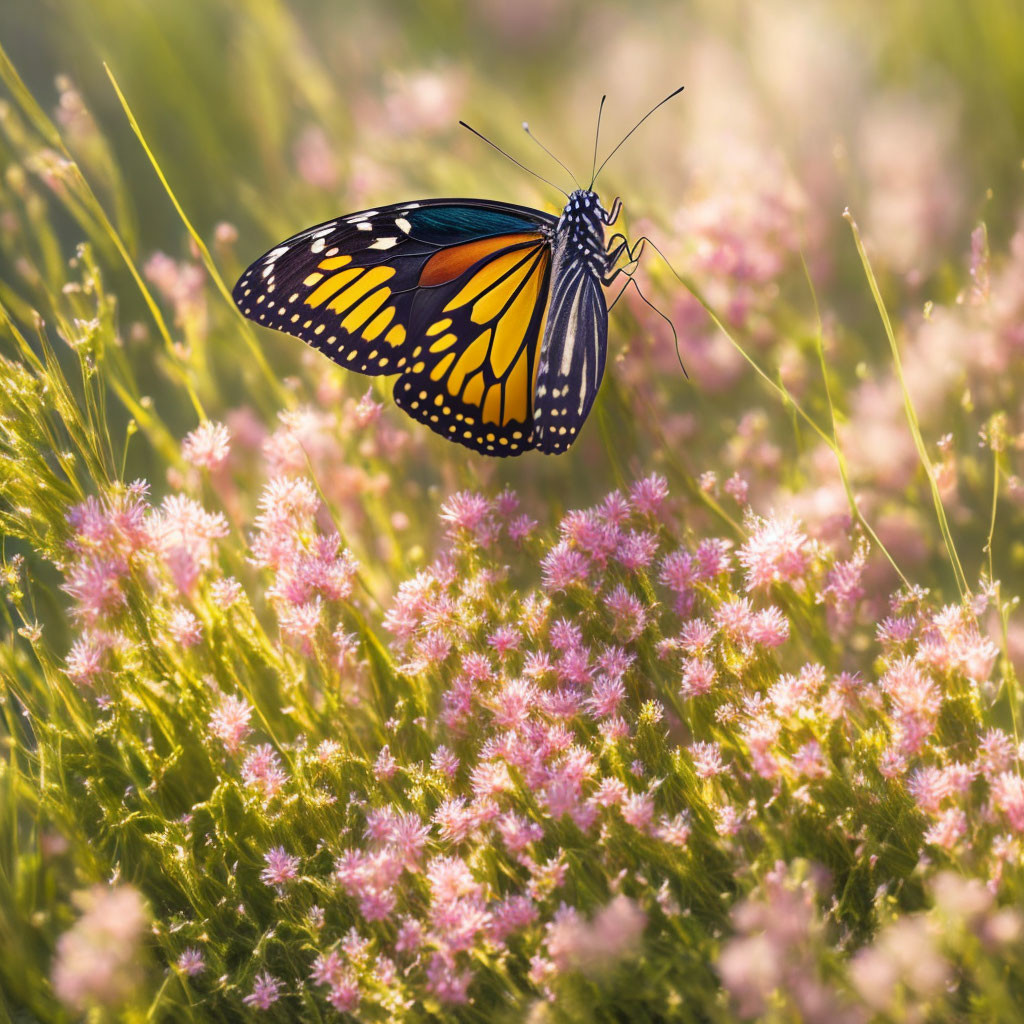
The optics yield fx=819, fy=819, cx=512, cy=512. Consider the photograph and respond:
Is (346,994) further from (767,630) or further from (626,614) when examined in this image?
(767,630)

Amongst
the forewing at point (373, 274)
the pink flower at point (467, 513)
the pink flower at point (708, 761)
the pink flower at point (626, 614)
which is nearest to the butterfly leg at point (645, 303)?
the forewing at point (373, 274)

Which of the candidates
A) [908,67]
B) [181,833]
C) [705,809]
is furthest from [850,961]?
[908,67]

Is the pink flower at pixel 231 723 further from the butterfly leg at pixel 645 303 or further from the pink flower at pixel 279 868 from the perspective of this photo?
the butterfly leg at pixel 645 303

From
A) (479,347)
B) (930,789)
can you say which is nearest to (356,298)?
(479,347)

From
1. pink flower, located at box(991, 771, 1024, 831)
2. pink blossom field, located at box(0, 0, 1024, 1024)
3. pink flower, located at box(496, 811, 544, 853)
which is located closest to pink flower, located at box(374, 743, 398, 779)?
pink blossom field, located at box(0, 0, 1024, 1024)

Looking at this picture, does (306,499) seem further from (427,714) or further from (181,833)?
(181,833)

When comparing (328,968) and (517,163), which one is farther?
(517,163)

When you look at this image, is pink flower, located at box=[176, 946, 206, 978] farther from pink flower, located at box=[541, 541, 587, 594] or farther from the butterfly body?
the butterfly body
